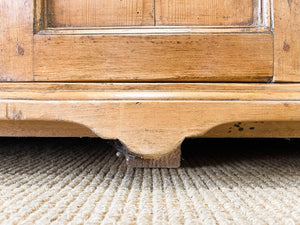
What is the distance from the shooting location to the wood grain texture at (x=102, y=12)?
0.37 metres

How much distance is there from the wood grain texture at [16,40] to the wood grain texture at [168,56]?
4 cm

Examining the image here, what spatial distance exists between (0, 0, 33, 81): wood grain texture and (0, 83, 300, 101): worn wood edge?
0.02 m

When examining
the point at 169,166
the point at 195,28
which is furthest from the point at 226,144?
the point at 195,28

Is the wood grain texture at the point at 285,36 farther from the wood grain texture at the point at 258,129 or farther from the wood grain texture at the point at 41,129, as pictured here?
the wood grain texture at the point at 41,129

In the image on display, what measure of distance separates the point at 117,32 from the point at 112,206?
0.73 ft

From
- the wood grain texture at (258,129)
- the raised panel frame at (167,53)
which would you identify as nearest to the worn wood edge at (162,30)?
the raised panel frame at (167,53)

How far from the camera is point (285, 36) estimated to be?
1.22 feet

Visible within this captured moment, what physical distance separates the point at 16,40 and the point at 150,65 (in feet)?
0.62

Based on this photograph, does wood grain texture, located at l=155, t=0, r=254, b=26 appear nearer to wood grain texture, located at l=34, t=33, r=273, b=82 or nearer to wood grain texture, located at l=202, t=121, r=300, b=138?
wood grain texture, located at l=34, t=33, r=273, b=82

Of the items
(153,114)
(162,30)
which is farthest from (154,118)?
(162,30)

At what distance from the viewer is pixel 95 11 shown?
38 cm

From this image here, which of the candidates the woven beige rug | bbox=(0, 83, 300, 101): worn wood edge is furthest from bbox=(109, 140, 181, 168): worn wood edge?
bbox=(0, 83, 300, 101): worn wood edge

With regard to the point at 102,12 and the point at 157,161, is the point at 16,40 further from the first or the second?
the point at 157,161

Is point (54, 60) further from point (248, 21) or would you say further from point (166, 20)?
point (248, 21)
